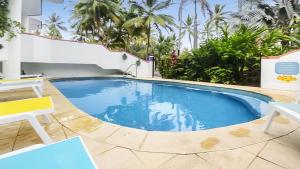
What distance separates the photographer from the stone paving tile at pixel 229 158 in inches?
82.7

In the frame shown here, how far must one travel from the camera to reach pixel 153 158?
226cm

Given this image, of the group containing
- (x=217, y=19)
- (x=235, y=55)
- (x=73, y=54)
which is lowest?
(x=235, y=55)

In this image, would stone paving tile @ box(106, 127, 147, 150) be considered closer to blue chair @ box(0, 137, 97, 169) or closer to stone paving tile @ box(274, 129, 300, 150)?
blue chair @ box(0, 137, 97, 169)

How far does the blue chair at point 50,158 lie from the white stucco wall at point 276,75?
874cm

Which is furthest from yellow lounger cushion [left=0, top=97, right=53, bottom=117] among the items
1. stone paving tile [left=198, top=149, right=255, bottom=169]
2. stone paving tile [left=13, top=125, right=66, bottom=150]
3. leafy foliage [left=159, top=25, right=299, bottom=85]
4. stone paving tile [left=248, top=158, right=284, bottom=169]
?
leafy foliage [left=159, top=25, right=299, bottom=85]

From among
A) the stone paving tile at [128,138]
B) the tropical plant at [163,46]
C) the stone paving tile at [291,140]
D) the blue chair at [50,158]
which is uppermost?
the tropical plant at [163,46]

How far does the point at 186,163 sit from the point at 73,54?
1389 cm

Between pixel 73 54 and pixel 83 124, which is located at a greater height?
pixel 73 54

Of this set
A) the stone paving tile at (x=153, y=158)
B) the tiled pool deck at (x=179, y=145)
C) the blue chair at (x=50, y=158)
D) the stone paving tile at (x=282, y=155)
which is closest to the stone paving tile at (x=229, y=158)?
the tiled pool deck at (x=179, y=145)

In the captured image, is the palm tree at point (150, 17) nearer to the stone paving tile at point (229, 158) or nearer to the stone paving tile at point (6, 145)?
the stone paving tile at point (6, 145)

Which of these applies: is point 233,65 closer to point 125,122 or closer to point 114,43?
point 125,122

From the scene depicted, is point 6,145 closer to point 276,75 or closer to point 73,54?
point 276,75

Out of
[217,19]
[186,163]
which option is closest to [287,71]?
[186,163]

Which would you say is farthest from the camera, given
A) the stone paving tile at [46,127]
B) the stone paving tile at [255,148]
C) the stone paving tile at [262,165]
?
the stone paving tile at [46,127]
